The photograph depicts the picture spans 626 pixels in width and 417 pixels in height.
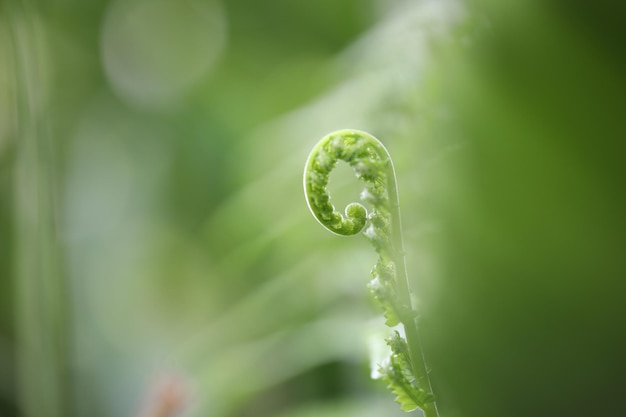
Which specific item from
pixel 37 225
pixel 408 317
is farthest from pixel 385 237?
pixel 37 225

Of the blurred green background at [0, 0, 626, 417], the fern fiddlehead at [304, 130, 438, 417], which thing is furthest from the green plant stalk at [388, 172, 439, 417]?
the blurred green background at [0, 0, 626, 417]

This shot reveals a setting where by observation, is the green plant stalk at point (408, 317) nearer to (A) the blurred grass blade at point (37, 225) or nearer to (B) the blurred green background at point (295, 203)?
(B) the blurred green background at point (295, 203)

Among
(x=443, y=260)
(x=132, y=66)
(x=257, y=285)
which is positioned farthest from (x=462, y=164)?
(x=132, y=66)

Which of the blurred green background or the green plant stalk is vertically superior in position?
the blurred green background

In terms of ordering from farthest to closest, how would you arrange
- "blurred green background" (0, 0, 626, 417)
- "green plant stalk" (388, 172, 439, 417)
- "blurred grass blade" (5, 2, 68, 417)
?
"blurred grass blade" (5, 2, 68, 417) < "blurred green background" (0, 0, 626, 417) < "green plant stalk" (388, 172, 439, 417)

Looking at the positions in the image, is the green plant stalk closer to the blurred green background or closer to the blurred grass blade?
the blurred green background

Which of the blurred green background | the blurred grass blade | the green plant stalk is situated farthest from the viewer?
the blurred grass blade
